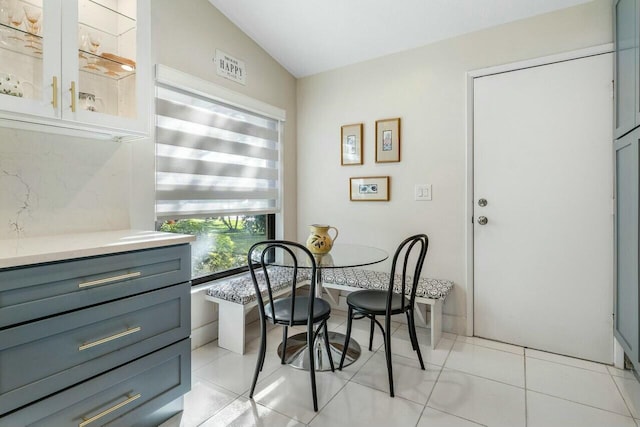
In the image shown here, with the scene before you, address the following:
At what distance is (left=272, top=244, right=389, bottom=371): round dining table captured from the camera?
203cm

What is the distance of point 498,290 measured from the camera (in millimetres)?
2482

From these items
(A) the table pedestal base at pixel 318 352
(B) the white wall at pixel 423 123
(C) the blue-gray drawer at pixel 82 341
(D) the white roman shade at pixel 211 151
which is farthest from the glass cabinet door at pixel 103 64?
(B) the white wall at pixel 423 123

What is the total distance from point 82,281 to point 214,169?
1417mm

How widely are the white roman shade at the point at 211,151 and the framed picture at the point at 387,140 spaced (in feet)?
3.11

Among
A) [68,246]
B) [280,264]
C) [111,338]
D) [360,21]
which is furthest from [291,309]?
[360,21]

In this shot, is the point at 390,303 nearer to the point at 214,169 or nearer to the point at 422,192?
the point at 422,192

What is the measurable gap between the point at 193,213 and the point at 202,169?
1.11 ft

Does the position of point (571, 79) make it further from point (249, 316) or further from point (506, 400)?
point (249, 316)

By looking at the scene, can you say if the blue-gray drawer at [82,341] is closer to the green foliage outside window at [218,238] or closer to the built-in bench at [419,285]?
the green foliage outside window at [218,238]

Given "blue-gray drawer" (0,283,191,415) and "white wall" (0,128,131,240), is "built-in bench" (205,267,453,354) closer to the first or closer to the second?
"blue-gray drawer" (0,283,191,415)

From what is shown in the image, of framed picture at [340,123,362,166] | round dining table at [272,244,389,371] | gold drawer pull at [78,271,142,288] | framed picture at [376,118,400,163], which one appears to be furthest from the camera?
framed picture at [340,123,362,166]

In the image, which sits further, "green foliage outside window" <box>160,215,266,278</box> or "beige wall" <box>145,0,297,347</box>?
"green foliage outside window" <box>160,215,266,278</box>

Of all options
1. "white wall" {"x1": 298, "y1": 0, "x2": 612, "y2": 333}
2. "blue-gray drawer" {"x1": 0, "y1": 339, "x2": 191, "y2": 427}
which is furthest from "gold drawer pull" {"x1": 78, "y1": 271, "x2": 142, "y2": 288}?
"white wall" {"x1": 298, "y1": 0, "x2": 612, "y2": 333}

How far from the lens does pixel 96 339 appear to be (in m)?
1.33
